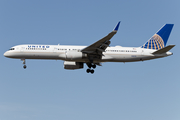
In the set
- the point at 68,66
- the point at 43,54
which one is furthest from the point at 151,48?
the point at 43,54

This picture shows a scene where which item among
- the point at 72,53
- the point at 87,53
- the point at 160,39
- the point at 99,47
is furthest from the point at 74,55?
the point at 160,39

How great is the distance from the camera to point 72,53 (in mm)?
40469

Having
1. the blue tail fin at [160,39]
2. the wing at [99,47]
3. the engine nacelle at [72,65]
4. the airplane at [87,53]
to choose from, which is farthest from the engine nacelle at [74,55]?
the blue tail fin at [160,39]

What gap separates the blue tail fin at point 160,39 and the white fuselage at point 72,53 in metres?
1.92

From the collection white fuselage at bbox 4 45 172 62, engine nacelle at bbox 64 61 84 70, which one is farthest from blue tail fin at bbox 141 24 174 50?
engine nacelle at bbox 64 61 84 70

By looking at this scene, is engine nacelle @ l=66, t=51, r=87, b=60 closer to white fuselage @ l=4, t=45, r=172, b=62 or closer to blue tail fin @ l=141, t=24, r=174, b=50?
white fuselage @ l=4, t=45, r=172, b=62

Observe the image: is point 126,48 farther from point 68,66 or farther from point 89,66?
point 68,66

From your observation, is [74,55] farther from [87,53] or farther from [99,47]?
[99,47]

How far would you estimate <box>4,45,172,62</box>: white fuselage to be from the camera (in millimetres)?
40844

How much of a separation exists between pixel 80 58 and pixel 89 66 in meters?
4.50

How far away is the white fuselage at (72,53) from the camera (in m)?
40.8

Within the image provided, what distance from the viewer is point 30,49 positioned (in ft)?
135

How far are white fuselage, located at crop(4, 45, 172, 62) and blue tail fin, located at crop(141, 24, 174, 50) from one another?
75.5 inches

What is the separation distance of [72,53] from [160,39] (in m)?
14.3
